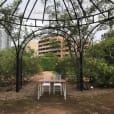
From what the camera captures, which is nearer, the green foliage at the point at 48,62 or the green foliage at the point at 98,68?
the green foliage at the point at 98,68

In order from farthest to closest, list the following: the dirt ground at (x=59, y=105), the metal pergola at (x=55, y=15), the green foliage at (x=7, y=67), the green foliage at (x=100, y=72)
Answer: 1. the green foliage at (x=7, y=67)
2. the green foliage at (x=100, y=72)
3. the metal pergola at (x=55, y=15)
4. the dirt ground at (x=59, y=105)

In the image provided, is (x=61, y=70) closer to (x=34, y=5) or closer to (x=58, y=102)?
(x=34, y=5)

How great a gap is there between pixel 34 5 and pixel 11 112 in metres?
5.39

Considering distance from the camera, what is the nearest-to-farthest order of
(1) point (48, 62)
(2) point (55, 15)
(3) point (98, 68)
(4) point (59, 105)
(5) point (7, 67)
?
(4) point (59, 105) → (3) point (98, 68) → (2) point (55, 15) → (5) point (7, 67) → (1) point (48, 62)

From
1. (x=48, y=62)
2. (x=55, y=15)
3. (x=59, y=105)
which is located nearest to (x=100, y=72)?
(x=55, y=15)

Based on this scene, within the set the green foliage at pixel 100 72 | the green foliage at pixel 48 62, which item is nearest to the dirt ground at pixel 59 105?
the green foliage at pixel 100 72

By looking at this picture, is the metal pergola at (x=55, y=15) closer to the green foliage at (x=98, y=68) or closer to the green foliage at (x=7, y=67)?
the green foliage at (x=98, y=68)

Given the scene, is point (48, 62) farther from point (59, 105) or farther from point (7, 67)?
point (59, 105)

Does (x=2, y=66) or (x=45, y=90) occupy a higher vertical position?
(x=2, y=66)

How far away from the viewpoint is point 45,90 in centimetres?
1267

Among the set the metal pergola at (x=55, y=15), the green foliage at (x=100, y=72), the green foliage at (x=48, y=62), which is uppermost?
the metal pergola at (x=55, y=15)

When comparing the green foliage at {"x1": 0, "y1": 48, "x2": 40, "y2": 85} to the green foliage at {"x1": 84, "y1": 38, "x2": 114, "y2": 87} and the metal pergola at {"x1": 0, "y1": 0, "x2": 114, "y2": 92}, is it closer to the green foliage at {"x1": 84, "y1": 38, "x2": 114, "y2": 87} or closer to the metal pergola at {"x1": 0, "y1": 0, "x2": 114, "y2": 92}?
the metal pergola at {"x1": 0, "y1": 0, "x2": 114, "y2": 92}

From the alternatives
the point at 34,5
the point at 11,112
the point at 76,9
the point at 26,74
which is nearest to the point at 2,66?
the point at 26,74

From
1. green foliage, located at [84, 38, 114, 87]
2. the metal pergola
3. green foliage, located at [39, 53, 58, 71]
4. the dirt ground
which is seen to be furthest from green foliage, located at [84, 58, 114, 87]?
green foliage, located at [39, 53, 58, 71]
